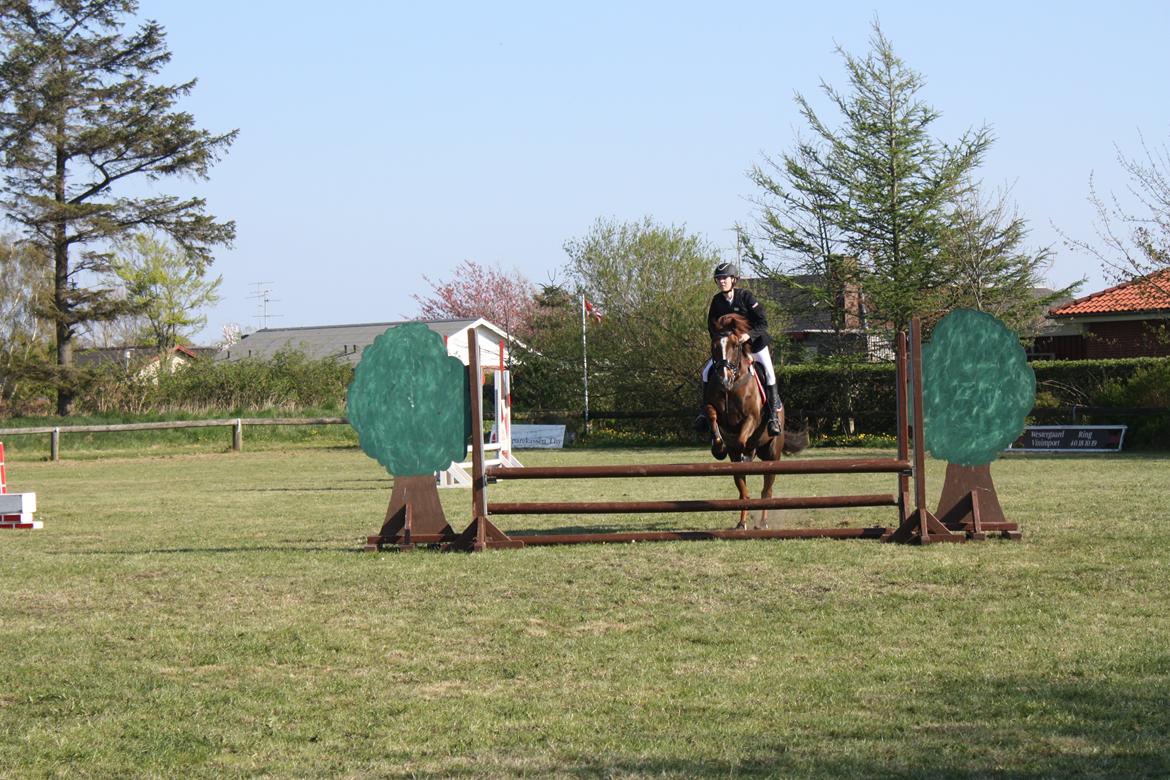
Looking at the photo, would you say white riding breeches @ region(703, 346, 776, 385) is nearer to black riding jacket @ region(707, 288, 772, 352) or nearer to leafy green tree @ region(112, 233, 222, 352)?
black riding jacket @ region(707, 288, 772, 352)

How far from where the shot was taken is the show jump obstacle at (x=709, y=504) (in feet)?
32.4

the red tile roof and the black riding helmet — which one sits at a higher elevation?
the red tile roof

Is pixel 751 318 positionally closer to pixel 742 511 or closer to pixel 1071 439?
pixel 742 511

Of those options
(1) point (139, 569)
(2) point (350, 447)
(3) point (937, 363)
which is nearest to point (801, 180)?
(2) point (350, 447)

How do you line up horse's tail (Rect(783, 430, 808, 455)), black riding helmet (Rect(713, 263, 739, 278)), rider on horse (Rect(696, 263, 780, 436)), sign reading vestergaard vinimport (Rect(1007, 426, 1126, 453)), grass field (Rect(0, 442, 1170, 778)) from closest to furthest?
grass field (Rect(0, 442, 1170, 778))
black riding helmet (Rect(713, 263, 739, 278))
rider on horse (Rect(696, 263, 780, 436))
horse's tail (Rect(783, 430, 808, 455))
sign reading vestergaard vinimport (Rect(1007, 426, 1126, 453))

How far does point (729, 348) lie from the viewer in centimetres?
1132

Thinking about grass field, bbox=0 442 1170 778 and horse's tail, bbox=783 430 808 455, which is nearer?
grass field, bbox=0 442 1170 778

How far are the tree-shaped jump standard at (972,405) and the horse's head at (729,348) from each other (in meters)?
1.84

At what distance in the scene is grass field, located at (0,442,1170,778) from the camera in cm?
460

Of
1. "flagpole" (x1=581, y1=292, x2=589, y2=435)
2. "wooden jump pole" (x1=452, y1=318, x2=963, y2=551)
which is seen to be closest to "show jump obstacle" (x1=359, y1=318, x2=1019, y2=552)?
"wooden jump pole" (x1=452, y1=318, x2=963, y2=551)

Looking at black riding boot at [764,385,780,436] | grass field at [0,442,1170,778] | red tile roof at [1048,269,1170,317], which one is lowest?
grass field at [0,442,1170,778]

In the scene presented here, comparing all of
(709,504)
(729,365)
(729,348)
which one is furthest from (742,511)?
(729,348)

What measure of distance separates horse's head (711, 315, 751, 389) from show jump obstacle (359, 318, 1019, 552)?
4.10ft

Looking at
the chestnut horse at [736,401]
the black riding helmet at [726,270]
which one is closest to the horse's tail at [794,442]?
the chestnut horse at [736,401]
